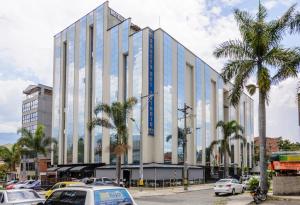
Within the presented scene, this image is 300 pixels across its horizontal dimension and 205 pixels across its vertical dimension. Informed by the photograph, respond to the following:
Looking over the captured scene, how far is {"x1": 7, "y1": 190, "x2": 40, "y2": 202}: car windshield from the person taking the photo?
53.1 ft

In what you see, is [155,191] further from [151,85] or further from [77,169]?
[77,169]

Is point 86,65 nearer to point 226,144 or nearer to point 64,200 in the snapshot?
point 226,144

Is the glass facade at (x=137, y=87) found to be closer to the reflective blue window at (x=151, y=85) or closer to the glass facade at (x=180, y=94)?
the reflective blue window at (x=151, y=85)

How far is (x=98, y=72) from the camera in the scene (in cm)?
7075

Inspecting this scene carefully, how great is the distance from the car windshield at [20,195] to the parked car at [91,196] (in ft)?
14.3

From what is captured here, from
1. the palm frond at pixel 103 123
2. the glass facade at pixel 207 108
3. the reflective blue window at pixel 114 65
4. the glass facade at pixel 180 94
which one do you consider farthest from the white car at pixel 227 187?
the glass facade at pixel 207 108

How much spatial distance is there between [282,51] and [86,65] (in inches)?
1908

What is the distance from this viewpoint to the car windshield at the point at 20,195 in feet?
53.1

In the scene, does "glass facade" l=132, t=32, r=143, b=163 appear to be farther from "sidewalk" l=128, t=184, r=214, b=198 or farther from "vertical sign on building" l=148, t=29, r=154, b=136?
"sidewalk" l=128, t=184, r=214, b=198

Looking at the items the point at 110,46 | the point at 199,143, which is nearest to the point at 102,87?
the point at 110,46

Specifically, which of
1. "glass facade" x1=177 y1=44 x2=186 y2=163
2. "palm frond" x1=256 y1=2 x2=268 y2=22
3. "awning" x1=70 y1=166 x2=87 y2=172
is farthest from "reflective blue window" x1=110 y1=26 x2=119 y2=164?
"palm frond" x1=256 y1=2 x2=268 y2=22

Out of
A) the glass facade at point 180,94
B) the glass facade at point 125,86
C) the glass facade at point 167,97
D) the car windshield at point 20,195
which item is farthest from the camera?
the glass facade at point 180,94

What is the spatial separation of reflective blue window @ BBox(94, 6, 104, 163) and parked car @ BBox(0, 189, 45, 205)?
167 ft

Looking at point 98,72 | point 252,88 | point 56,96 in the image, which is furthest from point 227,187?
point 56,96
